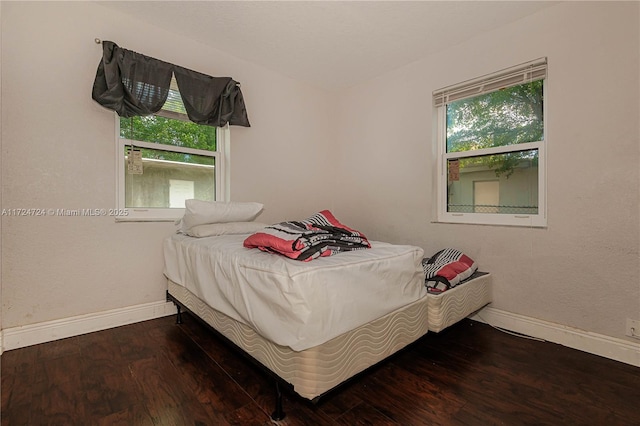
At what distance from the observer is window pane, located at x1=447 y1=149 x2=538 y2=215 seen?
2.29 m

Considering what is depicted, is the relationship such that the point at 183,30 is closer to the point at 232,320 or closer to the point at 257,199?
the point at 257,199

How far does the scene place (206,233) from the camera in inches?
85.6

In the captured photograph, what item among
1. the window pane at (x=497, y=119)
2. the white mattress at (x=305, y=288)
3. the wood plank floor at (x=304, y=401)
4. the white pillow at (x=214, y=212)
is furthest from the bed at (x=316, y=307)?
the window pane at (x=497, y=119)

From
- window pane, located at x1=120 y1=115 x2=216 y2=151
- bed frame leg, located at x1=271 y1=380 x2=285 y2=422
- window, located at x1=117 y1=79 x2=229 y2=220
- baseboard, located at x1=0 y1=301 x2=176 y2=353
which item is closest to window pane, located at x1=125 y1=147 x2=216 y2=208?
window, located at x1=117 y1=79 x2=229 y2=220

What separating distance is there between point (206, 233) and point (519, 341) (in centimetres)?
239

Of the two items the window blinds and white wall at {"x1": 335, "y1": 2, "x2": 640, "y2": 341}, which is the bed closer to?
A: white wall at {"x1": 335, "y1": 2, "x2": 640, "y2": 341}

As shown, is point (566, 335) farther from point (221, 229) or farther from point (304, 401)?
point (221, 229)

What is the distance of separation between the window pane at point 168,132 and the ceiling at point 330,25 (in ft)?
2.51

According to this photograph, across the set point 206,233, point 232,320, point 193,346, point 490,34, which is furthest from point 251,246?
point 490,34

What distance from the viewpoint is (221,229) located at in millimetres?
2271

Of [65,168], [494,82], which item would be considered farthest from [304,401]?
[494,82]

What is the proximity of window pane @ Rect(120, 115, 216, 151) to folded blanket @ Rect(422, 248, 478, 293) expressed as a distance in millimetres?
2243

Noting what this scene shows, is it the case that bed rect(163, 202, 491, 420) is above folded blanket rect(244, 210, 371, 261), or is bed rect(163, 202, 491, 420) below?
below

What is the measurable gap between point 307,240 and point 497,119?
2.11m
